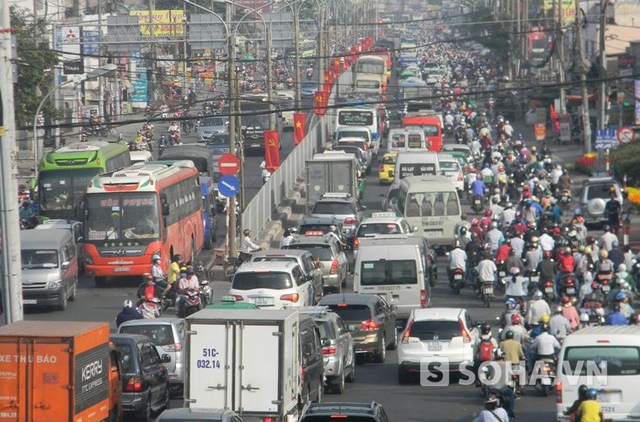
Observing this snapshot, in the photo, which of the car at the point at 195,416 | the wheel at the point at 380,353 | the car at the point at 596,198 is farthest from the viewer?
the car at the point at 596,198

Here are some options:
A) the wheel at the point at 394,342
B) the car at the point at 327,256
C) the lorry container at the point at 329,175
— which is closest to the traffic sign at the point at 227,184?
the car at the point at 327,256

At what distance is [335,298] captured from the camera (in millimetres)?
28250

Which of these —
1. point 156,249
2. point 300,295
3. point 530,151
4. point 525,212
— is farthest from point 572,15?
point 300,295

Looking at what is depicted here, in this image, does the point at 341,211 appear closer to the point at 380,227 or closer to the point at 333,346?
the point at 380,227

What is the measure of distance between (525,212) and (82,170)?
510 inches

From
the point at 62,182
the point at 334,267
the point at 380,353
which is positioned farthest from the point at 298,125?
the point at 380,353

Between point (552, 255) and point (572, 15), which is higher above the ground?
point (572, 15)

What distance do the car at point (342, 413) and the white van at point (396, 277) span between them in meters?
16.6

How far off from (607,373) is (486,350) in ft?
15.1

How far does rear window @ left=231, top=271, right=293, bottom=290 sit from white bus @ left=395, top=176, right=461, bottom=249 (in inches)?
530

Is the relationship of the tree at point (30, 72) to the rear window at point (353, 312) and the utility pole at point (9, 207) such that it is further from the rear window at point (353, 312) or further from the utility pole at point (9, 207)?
the utility pole at point (9, 207)

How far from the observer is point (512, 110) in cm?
9606

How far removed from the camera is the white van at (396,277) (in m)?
32.3

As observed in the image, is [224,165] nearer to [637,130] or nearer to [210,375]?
[210,375]
